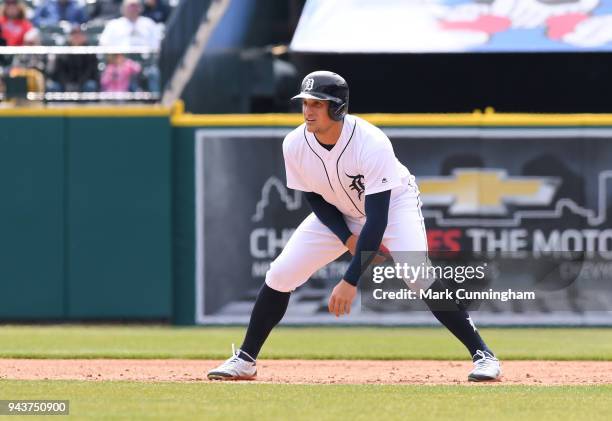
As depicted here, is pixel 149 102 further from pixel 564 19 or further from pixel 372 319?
pixel 564 19

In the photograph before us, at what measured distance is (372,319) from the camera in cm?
1176

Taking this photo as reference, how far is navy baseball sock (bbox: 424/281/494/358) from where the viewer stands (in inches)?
282

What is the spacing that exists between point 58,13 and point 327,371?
25.2 feet

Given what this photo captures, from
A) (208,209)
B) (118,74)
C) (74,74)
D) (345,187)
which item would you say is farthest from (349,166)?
(74,74)

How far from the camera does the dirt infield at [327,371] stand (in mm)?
7633

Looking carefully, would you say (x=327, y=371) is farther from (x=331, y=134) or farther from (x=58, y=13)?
(x=58, y=13)

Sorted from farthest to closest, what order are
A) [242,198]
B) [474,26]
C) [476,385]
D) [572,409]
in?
[474,26] < [242,198] < [476,385] < [572,409]

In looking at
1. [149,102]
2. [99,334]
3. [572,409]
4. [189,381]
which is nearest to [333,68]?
[149,102]

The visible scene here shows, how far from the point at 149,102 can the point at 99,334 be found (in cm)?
239

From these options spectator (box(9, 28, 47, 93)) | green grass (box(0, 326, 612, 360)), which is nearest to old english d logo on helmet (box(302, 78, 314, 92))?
green grass (box(0, 326, 612, 360))

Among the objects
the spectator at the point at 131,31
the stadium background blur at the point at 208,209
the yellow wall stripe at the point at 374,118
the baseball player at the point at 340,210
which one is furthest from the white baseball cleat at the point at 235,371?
the spectator at the point at 131,31

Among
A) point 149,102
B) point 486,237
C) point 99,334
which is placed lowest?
point 99,334

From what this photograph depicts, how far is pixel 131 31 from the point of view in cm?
1351

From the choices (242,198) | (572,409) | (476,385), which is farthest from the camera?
(242,198)
